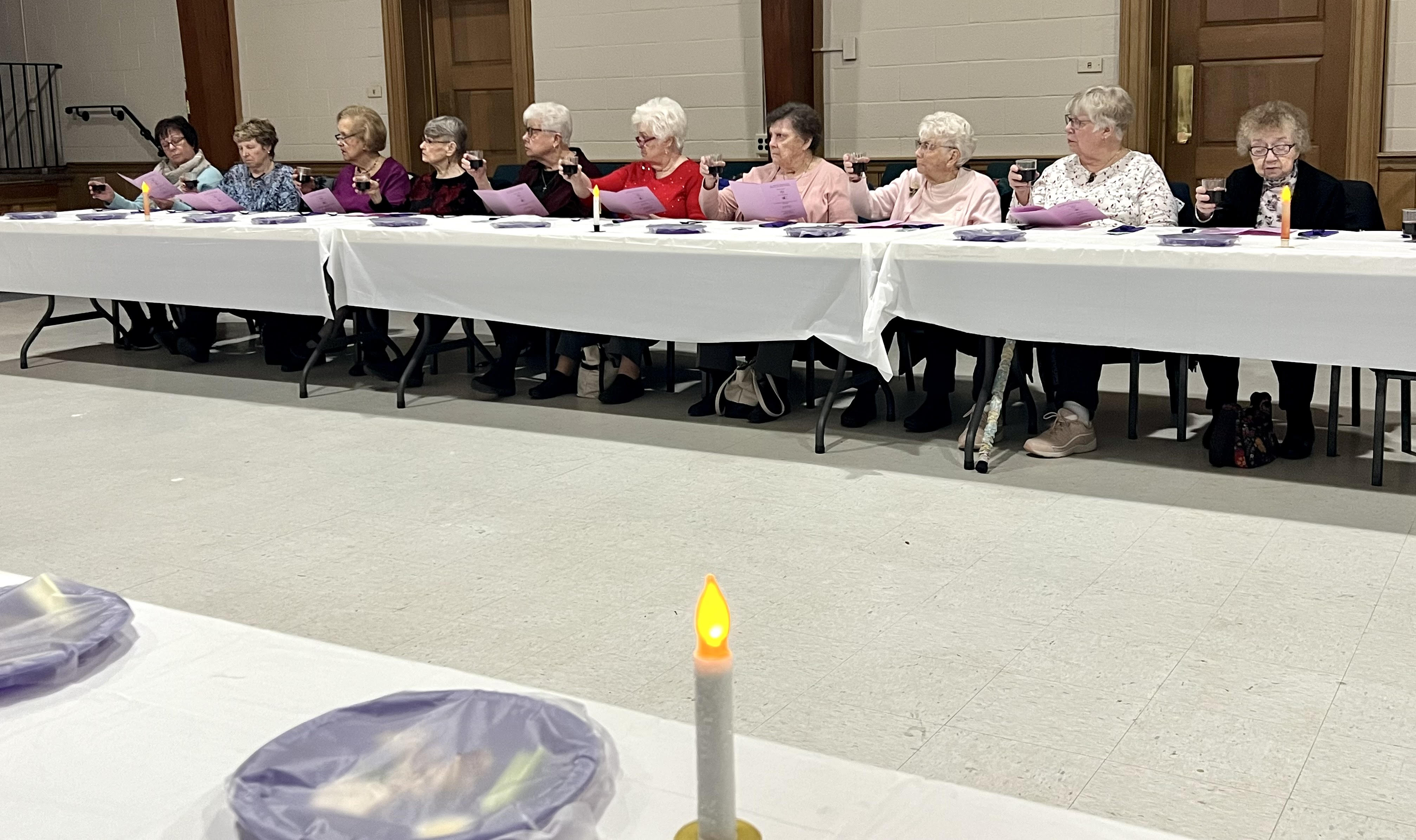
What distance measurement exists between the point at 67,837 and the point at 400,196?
4.68 meters

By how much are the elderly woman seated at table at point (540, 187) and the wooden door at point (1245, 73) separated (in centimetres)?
277

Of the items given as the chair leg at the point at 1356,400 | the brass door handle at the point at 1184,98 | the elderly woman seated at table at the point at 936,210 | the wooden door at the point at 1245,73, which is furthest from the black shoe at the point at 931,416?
the brass door handle at the point at 1184,98

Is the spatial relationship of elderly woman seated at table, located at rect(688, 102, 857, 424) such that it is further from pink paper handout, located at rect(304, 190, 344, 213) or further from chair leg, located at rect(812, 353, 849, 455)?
pink paper handout, located at rect(304, 190, 344, 213)

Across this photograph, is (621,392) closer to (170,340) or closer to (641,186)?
(641,186)

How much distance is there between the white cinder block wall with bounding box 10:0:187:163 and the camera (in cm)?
895

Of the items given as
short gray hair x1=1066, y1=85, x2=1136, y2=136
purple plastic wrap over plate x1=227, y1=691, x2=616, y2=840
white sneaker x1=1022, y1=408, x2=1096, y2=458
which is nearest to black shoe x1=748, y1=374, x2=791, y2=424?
white sneaker x1=1022, y1=408, x2=1096, y2=458

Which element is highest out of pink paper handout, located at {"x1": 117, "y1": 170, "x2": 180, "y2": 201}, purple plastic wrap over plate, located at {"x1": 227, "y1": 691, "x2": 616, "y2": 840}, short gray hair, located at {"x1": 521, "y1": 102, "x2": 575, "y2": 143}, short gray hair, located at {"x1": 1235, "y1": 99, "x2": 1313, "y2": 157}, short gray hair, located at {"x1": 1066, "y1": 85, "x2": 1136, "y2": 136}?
short gray hair, located at {"x1": 521, "y1": 102, "x2": 575, "y2": 143}

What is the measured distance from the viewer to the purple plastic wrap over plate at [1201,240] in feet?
10.6

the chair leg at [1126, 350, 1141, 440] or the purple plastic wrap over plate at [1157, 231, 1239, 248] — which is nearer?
the purple plastic wrap over plate at [1157, 231, 1239, 248]

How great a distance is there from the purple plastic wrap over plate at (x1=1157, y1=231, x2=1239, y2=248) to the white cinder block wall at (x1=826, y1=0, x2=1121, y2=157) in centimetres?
303

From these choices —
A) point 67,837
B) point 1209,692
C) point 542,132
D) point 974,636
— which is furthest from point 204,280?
point 67,837

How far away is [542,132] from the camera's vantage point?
5.03 meters

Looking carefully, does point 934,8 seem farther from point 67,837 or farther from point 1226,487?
point 67,837

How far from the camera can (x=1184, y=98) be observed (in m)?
6.20
